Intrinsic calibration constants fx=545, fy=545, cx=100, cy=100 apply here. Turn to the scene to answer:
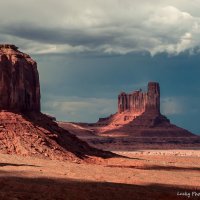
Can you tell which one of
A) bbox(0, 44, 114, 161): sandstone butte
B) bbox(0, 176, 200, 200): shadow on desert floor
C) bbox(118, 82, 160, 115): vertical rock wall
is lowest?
bbox(0, 176, 200, 200): shadow on desert floor

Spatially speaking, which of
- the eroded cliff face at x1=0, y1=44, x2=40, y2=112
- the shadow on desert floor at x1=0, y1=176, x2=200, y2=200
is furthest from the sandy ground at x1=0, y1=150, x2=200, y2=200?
the eroded cliff face at x1=0, y1=44, x2=40, y2=112

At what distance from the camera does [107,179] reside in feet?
133

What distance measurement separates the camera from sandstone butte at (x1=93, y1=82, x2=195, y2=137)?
172 metres

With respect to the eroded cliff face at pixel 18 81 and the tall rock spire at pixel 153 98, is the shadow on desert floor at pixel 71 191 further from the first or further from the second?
the tall rock spire at pixel 153 98

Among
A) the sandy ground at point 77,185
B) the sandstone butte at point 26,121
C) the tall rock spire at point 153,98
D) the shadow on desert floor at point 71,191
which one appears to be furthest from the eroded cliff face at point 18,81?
the tall rock spire at point 153,98

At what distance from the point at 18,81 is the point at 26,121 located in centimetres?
730

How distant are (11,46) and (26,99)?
7723 mm

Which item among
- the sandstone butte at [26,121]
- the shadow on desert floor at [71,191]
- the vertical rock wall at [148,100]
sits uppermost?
the vertical rock wall at [148,100]

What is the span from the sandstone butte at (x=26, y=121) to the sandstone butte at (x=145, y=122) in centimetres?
10087

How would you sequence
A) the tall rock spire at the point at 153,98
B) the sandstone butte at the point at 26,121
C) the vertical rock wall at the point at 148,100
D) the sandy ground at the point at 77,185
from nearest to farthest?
the sandy ground at the point at 77,185
the sandstone butte at the point at 26,121
the tall rock spire at the point at 153,98
the vertical rock wall at the point at 148,100

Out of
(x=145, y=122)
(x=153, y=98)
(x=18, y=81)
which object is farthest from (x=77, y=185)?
(x=153, y=98)

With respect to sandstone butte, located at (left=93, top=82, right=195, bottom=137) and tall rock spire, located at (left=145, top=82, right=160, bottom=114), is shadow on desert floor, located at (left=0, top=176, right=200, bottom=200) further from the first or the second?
tall rock spire, located at (left=145, top=82, right=160, bottom=114)

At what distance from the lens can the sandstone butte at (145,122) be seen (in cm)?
17250

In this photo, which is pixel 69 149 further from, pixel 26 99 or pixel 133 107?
pixel 133 107
